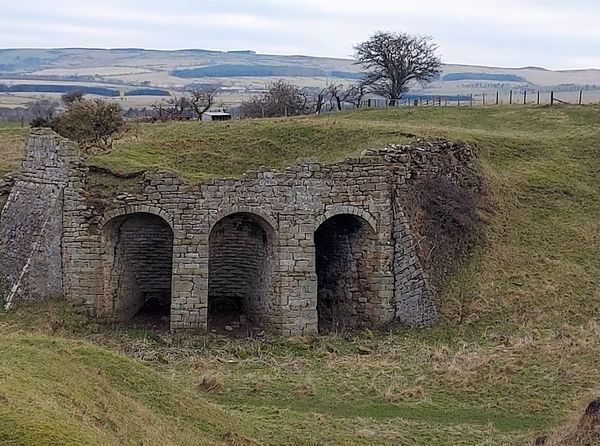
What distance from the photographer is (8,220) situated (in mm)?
24328

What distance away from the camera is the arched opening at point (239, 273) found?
78.0ft

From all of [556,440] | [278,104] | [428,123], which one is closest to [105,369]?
[556,440]

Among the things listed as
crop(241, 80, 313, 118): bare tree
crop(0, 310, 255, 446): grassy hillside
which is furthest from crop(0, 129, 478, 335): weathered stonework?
crop(241, 80, 313, 118): bare tree

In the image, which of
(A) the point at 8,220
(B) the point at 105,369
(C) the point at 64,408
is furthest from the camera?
(A) the point at 8,220

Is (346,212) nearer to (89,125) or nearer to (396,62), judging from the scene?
(89,125)

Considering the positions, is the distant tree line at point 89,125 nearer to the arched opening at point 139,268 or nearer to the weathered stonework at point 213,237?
the weathered stonework at point 213,237

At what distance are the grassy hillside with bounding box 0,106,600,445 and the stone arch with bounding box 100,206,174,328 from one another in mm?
1343

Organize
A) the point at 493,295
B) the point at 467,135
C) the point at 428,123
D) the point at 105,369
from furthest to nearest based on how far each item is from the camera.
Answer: the point at 428,123 → the point at 467,135 → the point at 493,295 → the point at 105,369

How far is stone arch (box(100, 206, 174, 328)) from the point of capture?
23109mm

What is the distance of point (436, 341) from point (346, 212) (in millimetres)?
4312

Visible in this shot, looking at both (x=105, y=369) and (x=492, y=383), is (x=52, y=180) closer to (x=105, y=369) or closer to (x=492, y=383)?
(x=105, y=369)

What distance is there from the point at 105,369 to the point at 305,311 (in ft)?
28.8

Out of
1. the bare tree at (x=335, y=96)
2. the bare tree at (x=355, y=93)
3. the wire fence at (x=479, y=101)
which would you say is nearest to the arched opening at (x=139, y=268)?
the wire fence at (x=479, y=101)

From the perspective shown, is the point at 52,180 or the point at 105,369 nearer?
the point at 105,369
